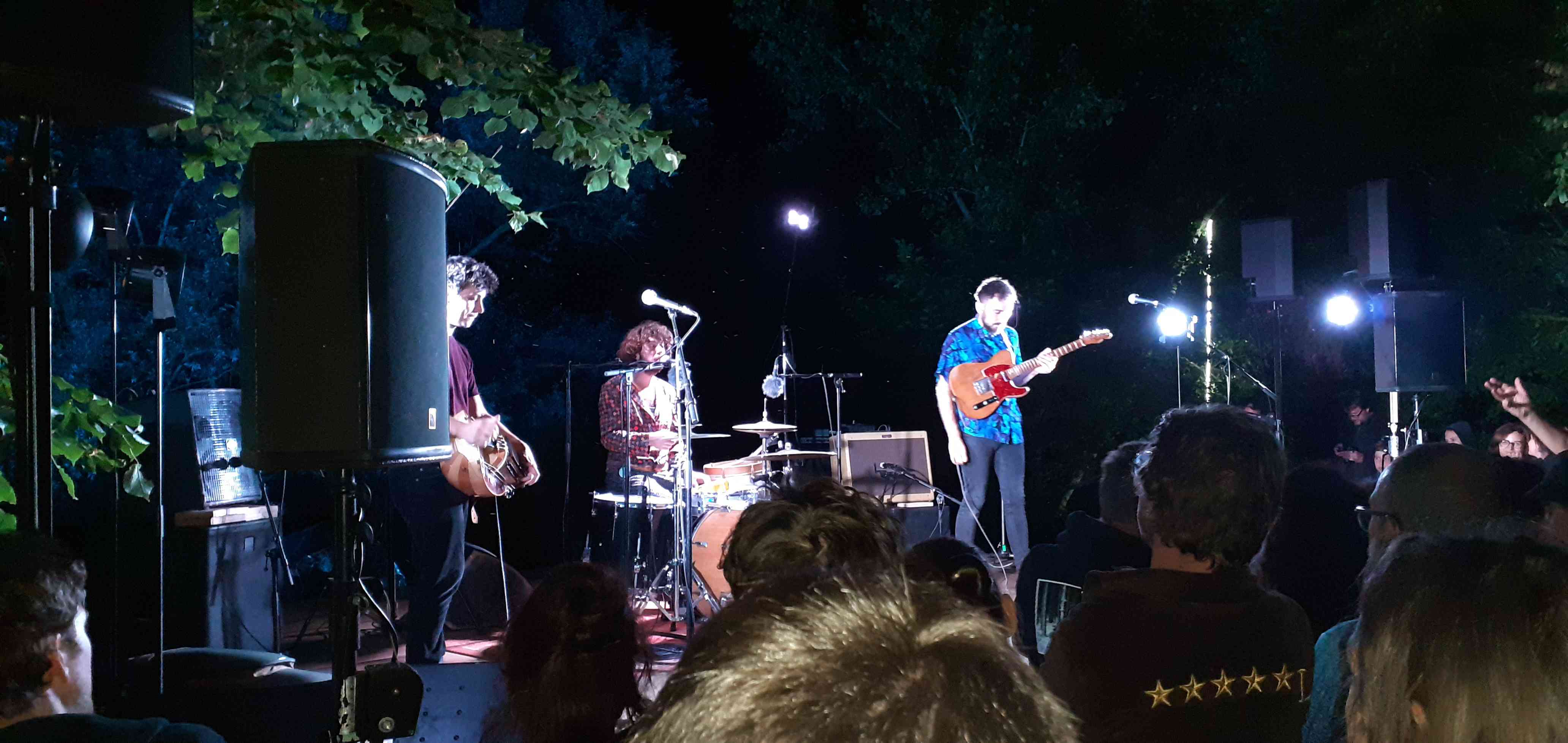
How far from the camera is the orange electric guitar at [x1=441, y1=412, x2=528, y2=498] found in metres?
4.41

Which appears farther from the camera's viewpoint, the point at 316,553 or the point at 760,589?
the point at 316,553

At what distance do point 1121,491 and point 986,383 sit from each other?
10.9 ft

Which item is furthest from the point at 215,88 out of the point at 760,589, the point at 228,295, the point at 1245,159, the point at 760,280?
the point at 1245,159

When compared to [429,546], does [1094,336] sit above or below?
above

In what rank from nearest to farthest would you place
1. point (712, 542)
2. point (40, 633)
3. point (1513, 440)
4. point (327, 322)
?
point (40, 633) < point (327, 322) < point (712, 542) < point (1513, 440)

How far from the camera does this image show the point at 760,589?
740 millimetres

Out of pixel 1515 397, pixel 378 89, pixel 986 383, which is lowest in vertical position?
pixel 1515 397

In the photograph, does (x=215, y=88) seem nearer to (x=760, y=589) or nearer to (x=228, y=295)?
(x=760, y=589)

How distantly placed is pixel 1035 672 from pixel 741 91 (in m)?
14.2

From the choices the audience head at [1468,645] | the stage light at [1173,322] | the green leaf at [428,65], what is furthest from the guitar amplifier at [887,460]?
the audience head at [1468,645]

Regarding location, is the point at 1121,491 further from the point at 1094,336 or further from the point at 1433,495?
the point at 1094,336

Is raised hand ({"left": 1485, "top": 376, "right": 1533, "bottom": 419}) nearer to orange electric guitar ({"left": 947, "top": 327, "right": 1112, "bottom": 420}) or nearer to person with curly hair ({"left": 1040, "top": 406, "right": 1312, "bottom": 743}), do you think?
orange electric guitar ({"left": 947, "top": 327, "right": 1112, "bottom": 420})

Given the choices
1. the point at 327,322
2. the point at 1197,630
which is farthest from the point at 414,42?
the point at 1197,630

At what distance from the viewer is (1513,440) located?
6.96 metres
